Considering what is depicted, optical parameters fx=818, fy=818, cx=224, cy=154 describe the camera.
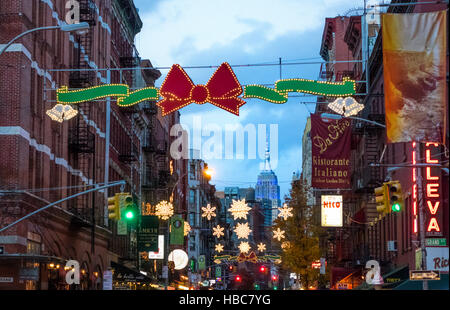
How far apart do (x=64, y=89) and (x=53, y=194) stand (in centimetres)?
1013

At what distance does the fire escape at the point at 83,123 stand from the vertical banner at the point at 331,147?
1349cm

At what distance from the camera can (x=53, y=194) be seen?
44.8 meters

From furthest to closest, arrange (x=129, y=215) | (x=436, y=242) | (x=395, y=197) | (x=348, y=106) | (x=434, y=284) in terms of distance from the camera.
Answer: (x=348, y=106), (x=129, y=215), (x=434, y=284), (x=436, y=242), (x=395, y=197)

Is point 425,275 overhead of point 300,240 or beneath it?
beneath

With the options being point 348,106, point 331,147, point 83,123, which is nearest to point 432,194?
point 348,106

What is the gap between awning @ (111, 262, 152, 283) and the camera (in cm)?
5750

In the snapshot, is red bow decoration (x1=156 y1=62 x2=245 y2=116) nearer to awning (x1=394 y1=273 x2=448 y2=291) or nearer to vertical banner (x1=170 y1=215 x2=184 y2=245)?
awning (x1=394 y1=273 x2=448 y2=291)

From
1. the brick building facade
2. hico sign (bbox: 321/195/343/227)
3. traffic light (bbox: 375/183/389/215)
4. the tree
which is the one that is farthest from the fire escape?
the tree

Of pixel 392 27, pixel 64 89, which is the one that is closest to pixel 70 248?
pixel 64 89

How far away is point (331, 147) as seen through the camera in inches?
1785

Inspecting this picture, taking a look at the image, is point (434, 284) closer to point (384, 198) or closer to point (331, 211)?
point (384, 198)

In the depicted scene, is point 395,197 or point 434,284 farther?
point 434,284

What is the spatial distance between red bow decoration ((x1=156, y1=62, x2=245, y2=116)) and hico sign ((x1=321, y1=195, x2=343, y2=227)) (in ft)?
72.0

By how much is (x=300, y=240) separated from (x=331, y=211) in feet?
72.2
